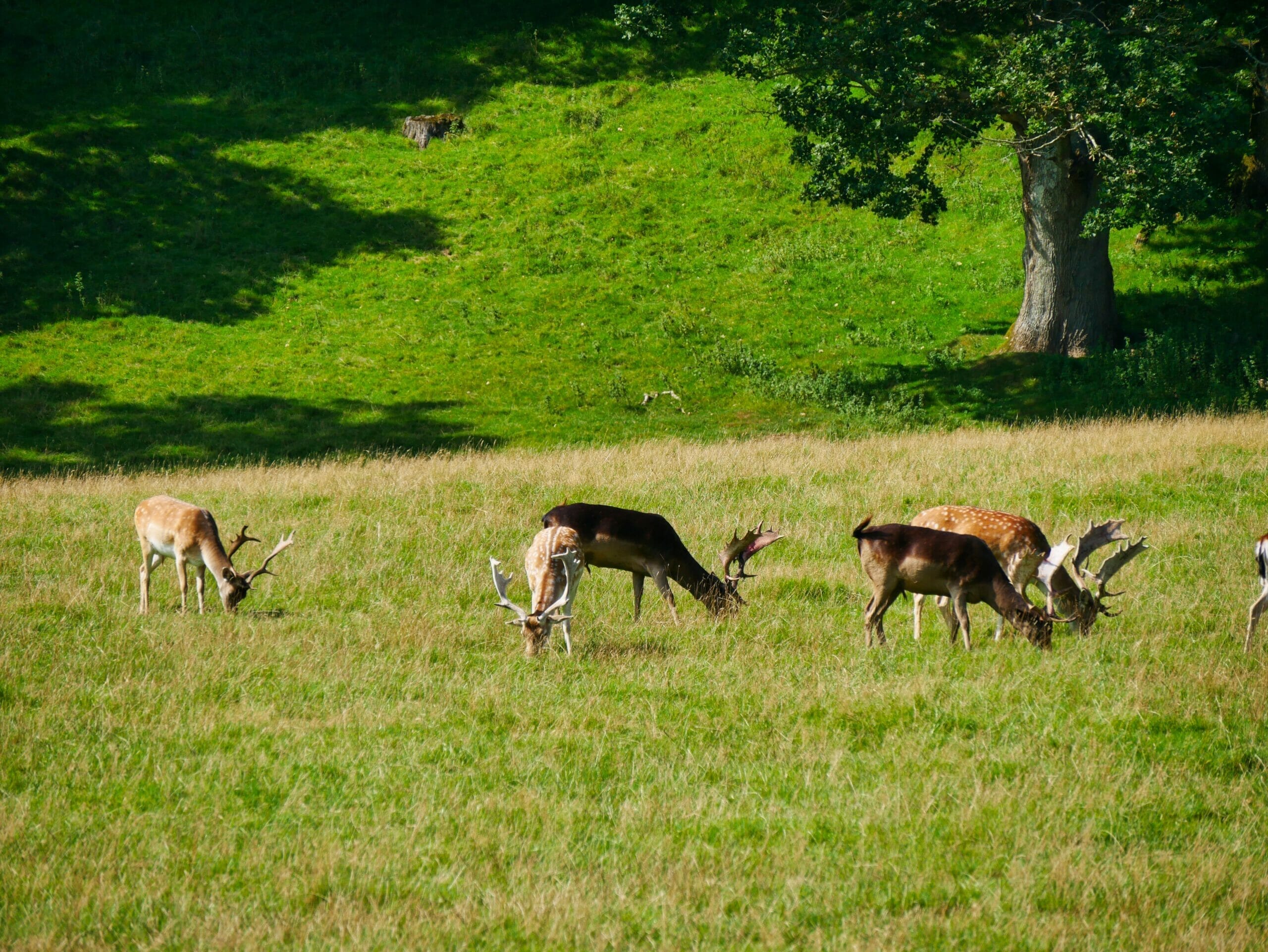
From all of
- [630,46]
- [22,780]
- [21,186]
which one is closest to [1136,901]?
[22,780]

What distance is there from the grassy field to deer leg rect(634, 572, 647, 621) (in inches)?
7.3

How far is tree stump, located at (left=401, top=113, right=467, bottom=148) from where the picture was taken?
130 ft

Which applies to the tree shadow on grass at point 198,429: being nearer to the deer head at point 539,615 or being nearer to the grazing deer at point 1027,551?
the deer head at point 539,615

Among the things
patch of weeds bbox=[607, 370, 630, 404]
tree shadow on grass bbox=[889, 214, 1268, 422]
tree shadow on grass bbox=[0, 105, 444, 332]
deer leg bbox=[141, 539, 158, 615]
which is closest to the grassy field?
deer leg bbox=[141, 539, 158, 615]

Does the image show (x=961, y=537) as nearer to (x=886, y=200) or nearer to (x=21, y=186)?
(x=886, y=200)

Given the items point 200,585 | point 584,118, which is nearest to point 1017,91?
point 200,585

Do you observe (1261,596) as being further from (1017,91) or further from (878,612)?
(1017,91)

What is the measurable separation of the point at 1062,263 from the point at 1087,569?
639 inches

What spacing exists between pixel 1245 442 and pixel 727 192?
71.3ft

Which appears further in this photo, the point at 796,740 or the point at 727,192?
the point at 727,192

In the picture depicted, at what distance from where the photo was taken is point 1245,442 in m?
17.6

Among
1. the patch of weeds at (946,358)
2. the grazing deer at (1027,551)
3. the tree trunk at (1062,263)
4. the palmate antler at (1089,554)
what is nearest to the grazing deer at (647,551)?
the grazing deer at (1027,551)

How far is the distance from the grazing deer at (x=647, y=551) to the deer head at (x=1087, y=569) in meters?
2.63

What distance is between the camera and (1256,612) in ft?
32.9
